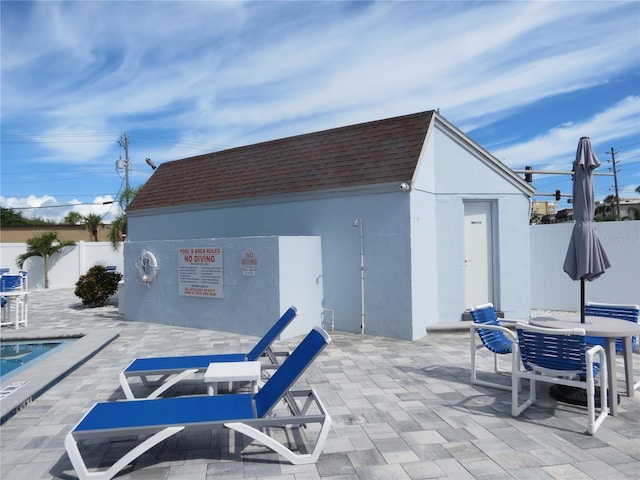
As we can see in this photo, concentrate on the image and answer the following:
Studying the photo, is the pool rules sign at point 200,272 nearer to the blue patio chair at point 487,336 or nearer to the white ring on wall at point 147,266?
the white ring on wall at point 147,266

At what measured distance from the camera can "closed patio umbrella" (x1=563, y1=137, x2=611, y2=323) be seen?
6.12m

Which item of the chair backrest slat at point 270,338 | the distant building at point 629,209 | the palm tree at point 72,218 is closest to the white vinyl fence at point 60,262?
the palm tree at point 72,218

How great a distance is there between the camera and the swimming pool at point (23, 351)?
8875mm

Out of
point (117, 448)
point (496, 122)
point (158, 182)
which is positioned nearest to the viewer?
point (117, 448)

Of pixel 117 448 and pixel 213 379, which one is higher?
pixel 213 379

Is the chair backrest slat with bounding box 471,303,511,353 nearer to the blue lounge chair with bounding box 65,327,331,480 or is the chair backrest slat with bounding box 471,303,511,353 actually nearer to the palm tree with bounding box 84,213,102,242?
the blue lounge chair with bounding box 65,327,331,480

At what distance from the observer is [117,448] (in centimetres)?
458

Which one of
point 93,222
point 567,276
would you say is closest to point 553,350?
point 567,276

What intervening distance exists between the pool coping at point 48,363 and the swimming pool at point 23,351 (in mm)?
143

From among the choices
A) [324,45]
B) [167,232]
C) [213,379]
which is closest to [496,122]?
[324,45]

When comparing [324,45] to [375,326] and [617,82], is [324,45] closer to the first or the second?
[375,326]

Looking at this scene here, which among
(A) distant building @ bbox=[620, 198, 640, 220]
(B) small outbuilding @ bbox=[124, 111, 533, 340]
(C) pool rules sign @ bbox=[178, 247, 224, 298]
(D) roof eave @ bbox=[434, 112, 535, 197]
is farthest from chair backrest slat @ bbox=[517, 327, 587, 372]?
(A) distant building @ bbox=[620, 198, 640, 220]

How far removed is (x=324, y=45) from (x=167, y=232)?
814 centimetres

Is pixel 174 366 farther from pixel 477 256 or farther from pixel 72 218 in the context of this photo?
pixel 72 218
